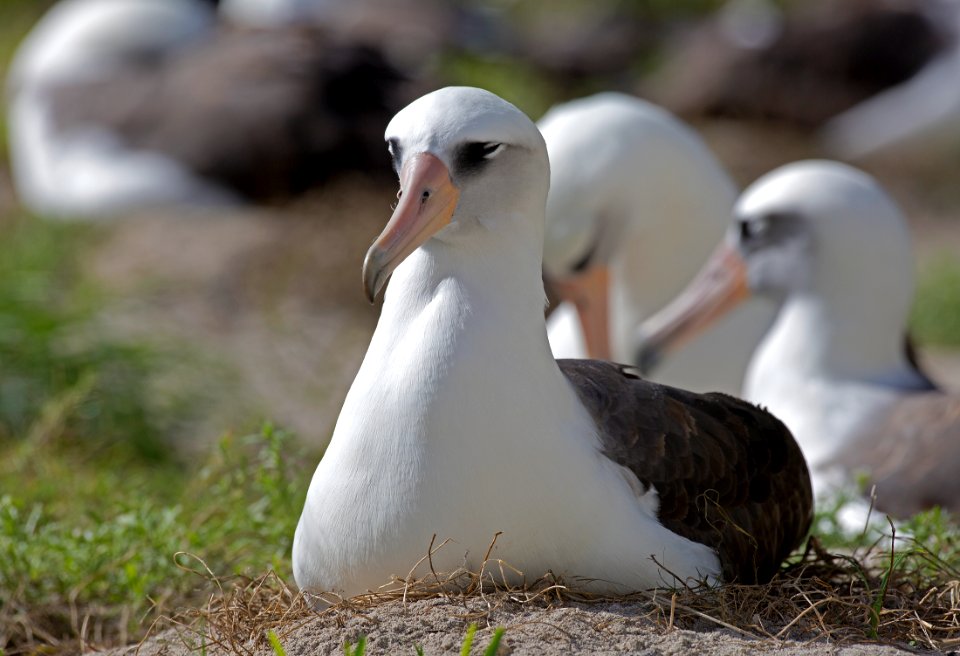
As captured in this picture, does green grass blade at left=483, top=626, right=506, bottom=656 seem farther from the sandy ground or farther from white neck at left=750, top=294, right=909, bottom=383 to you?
white neck at left=750, top=294, right=909, bottom=383

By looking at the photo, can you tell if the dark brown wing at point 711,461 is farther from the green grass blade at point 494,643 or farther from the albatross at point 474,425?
the green grass blade at point 494,643

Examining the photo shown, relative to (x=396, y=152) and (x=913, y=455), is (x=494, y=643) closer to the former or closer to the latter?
(x=396, y=152)

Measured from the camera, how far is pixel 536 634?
2.86m

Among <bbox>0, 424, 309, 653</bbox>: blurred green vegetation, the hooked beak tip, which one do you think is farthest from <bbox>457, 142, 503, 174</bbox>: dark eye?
<bbox>0, 424, 309, 653</bbox>: blurred green vegetation

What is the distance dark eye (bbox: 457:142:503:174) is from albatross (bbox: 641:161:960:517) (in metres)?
2.56

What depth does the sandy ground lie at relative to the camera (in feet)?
9.31

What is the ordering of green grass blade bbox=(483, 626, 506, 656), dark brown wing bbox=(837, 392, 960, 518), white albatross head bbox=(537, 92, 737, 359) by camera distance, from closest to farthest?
1. green grass blade bbox=(483, 626, 506, 656)
2. dark brown wing bbox=(837, 392, 960, 518)
3. white albatross head bbox=(537, 92, 737, 359)

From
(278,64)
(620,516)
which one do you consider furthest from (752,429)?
(278,64)

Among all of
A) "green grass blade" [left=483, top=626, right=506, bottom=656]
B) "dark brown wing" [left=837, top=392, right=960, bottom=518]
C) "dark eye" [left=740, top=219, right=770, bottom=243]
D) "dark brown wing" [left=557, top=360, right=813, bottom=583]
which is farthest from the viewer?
"dark eye" [left=740, top=219, right=770, bottom=243]

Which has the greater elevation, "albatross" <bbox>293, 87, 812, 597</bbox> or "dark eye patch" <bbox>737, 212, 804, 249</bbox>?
"albatross" <bbox>293, 87, 812, 597</bbox>

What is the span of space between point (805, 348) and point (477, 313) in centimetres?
278

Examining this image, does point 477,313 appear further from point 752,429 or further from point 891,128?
point 891,128

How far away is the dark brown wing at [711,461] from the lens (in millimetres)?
3199

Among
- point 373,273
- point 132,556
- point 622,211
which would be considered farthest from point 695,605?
point 622,211
